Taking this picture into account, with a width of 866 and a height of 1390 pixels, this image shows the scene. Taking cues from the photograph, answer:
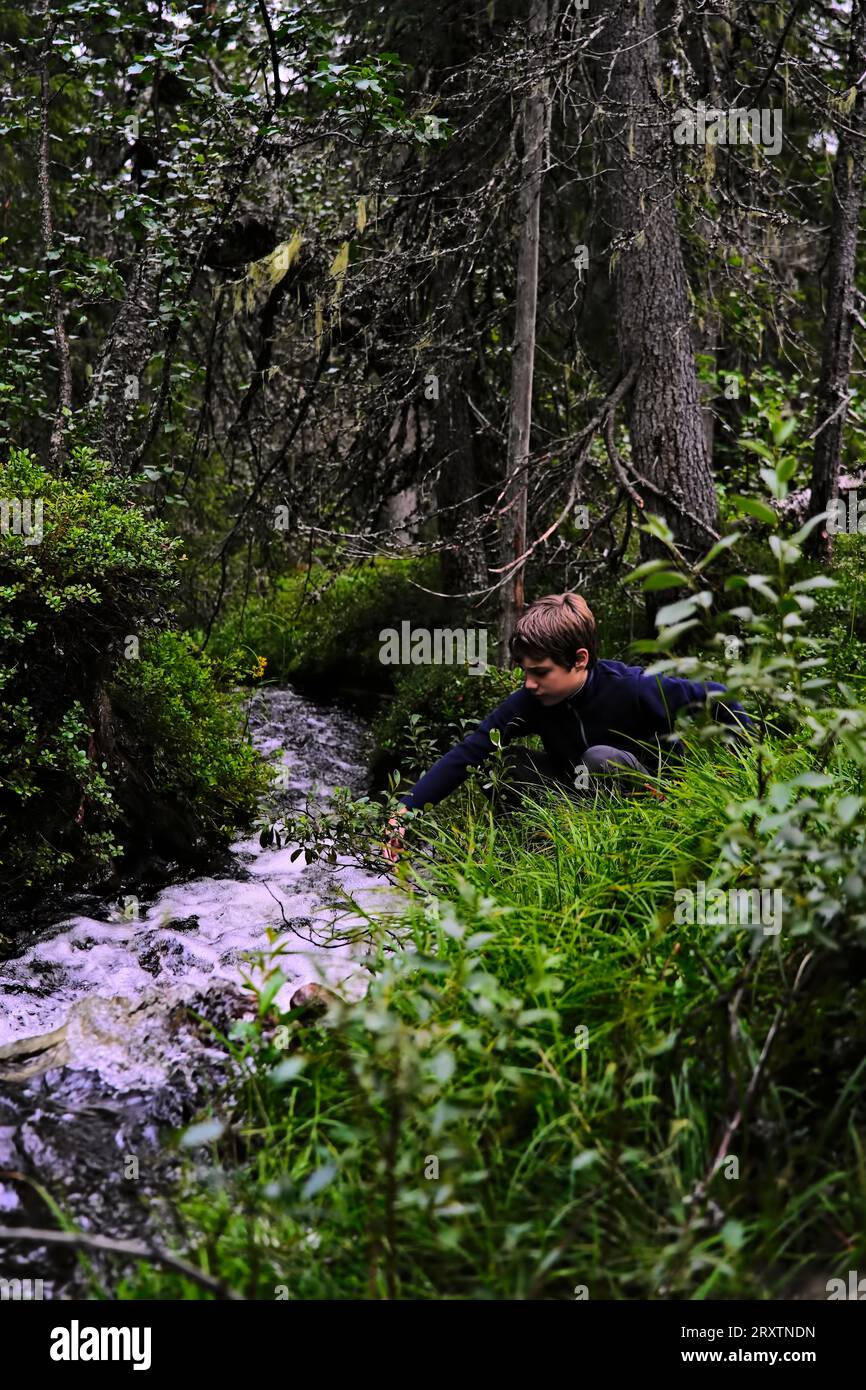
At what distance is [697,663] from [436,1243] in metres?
1.38

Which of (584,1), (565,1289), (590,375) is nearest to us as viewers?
(565,1289)

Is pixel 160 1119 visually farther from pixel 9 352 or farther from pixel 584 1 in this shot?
pixel 584 1

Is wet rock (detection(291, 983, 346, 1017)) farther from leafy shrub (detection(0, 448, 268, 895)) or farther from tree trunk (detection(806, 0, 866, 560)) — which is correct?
tree trunk (detection(806, 0, 866, 560))

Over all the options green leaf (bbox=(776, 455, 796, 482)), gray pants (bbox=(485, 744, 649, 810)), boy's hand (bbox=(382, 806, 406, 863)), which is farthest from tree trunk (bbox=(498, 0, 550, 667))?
green leaf (bbox=(776, 455, 796, 482))

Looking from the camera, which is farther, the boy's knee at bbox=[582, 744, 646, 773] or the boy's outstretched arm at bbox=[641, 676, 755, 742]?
the boy's outstretched arm at bbox=[641, 676, 755, 742]

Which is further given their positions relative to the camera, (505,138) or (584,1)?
(505,138)

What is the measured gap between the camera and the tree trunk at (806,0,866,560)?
19.9 feet

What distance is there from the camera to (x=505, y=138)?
734cm

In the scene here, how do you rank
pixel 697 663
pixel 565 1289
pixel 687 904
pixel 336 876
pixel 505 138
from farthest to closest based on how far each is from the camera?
pixel 505 138 → pixel 336 876 → pixel 687 904 → pixel 697 663 → pixel 565 1289

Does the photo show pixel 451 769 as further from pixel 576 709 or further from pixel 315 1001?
pixel 315 1001

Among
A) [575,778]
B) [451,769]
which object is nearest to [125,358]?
[451,769]

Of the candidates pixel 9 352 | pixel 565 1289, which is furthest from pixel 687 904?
pixel 9 352

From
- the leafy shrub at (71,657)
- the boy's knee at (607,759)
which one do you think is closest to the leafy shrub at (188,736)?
the leafy shrub at (71,657)

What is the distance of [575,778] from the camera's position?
15.4 feet
